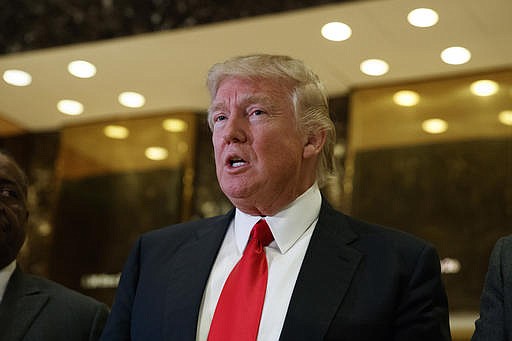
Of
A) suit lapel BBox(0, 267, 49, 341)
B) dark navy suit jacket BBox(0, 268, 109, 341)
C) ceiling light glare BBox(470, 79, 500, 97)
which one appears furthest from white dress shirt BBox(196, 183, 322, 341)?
ceiling light glare BBox(470, 79, 500, 97)

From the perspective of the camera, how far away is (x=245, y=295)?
3.13 meters

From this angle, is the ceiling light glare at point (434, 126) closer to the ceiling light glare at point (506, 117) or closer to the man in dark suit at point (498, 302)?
the ceiling light glare at point (506, 117)

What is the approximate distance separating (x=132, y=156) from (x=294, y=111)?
4284 millimetres

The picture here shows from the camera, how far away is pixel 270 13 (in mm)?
5965

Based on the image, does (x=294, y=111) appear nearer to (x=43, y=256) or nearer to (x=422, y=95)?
(x=422, y=95)

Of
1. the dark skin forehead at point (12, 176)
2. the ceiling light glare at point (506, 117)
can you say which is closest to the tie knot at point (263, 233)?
the dark skin forehead at point (12, 176)

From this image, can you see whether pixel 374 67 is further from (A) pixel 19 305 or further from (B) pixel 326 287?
(B) pixel 326 287

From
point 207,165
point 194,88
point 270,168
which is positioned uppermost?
point 194,88

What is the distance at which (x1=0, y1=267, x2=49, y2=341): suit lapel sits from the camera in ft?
12.0

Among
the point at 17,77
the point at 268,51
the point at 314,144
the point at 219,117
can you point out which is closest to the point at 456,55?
the point at 268,51

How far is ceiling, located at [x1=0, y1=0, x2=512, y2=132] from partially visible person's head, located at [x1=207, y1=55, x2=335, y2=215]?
2.50 meters

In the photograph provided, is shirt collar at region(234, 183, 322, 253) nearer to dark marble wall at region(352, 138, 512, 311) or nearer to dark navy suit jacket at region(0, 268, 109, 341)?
dark navy suit jacket at region(0, 268, 109, 341)

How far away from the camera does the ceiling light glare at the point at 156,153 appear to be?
739 centimetres

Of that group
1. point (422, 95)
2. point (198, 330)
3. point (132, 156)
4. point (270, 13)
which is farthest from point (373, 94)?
point (198, 330)
